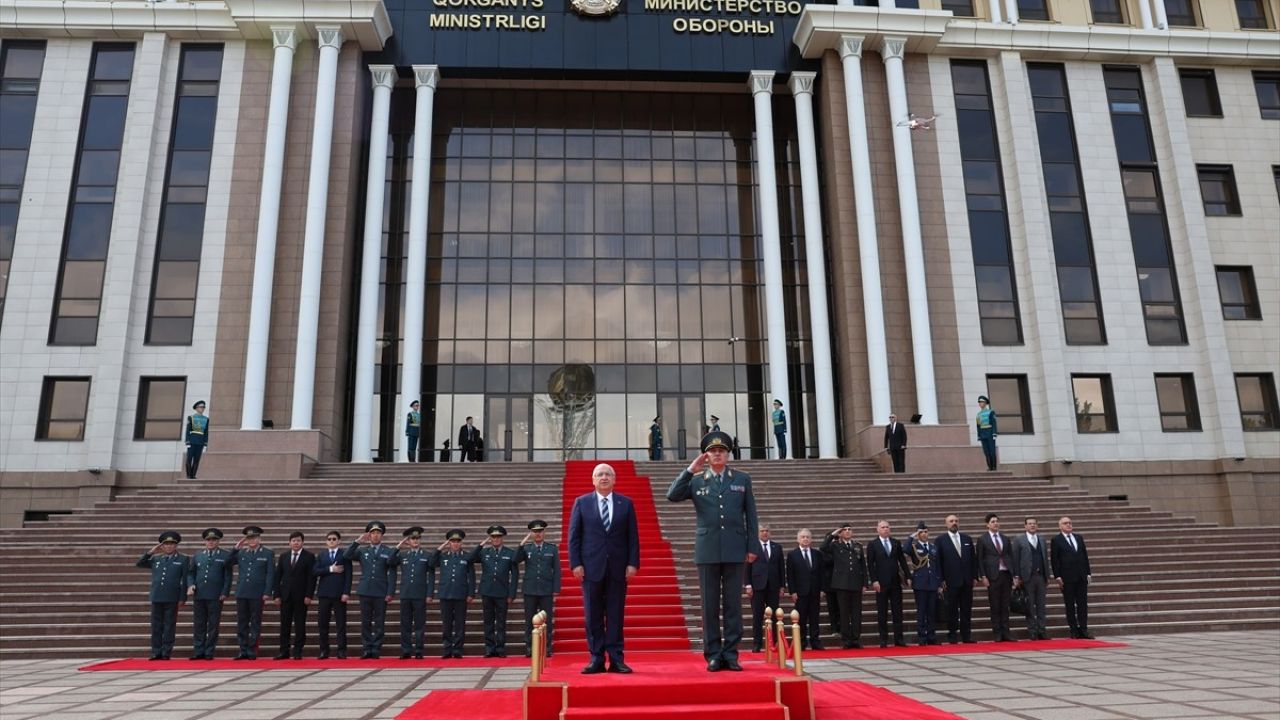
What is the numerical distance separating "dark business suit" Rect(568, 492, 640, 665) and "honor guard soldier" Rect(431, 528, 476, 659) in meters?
5.35

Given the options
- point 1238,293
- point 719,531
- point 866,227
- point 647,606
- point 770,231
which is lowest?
point 647,606

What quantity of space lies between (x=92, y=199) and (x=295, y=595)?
20.1 meters

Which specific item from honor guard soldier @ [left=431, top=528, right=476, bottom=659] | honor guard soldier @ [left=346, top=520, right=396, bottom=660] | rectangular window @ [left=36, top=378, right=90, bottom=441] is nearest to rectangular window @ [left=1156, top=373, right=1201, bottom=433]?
honor guard soldier @ [left=431, top=528, right=476, bottom=659]

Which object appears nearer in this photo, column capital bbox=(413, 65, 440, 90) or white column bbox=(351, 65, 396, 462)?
white column bbox=(351, 65, 396, 462)

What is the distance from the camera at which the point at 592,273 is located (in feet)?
103

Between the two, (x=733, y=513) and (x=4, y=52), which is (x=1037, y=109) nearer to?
(x=733, y=513)

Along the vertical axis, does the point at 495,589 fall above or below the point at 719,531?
below

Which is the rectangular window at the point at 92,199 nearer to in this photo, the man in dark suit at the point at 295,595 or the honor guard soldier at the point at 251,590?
the honor guard soldier at the point at 251,590

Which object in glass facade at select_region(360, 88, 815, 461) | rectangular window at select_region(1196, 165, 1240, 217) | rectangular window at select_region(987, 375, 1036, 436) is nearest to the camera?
rectangular window at select_region(987, 375, 1036, 436)

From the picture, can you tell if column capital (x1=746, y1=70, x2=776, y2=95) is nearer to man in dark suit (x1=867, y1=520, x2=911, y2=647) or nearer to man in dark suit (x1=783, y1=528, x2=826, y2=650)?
man in dark suit (x1=867, y1=520, x2=911, y2=647)

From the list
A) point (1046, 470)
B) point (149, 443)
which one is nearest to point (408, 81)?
point (149, 443)

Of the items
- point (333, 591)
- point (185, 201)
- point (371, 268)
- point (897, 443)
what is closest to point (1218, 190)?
point (897, 443)

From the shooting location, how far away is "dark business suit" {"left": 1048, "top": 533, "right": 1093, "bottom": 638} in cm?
1320

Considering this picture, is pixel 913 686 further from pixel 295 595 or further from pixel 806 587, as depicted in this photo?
pixel 295 595
